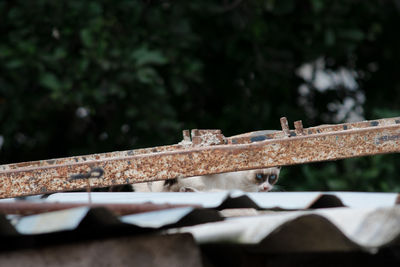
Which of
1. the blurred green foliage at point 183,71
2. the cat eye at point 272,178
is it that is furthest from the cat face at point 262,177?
the blurred green foliage at point 183,71

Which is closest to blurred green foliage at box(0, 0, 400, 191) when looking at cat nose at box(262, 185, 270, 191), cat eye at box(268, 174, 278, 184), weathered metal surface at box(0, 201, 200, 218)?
cat eye at box(268, 174, 278, 184)

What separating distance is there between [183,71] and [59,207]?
287 centimetres

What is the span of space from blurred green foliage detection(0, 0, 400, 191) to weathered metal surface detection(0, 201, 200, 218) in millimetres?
2493

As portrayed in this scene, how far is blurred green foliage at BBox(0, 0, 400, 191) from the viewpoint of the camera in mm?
3689

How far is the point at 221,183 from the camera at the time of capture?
2727mm

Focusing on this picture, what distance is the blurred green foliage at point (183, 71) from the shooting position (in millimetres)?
3689

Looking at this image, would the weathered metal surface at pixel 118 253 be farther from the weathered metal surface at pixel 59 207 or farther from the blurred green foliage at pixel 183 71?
the blurred green foliage at pixel 183 71

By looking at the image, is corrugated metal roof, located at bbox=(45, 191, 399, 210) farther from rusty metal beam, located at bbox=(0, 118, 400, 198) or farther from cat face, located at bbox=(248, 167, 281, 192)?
cat face, located at bbox=(248, 167, 281, 192)

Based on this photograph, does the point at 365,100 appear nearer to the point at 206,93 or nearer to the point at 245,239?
the point at 206,93

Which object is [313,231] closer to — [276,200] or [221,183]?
[276,200]

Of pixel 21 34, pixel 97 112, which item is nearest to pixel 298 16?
pixel 97 112

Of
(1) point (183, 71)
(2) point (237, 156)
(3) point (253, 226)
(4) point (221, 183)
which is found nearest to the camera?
(3) point (253, 226)

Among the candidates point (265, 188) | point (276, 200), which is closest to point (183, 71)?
point (265, 188)

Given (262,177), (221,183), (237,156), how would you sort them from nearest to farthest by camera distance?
(237,156) → (221,183) → (262,177)
